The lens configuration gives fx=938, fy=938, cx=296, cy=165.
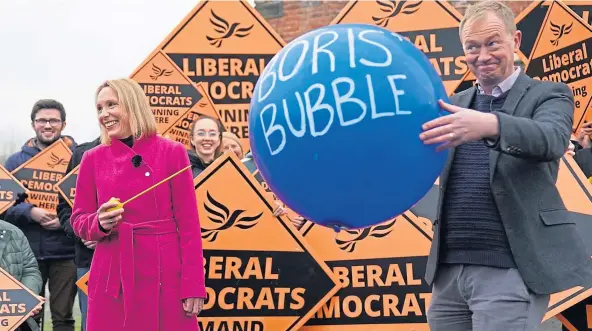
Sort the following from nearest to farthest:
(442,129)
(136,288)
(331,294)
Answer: (442,129) → (136,288) → (331,294)

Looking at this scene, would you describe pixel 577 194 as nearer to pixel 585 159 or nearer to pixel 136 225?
pixel 585 159

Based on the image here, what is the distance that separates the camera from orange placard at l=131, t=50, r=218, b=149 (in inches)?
285

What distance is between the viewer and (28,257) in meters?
6.61

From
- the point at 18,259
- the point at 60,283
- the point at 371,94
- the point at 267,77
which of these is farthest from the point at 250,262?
the point at 371,94

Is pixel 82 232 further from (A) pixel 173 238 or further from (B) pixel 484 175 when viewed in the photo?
(B) pixel 484 175

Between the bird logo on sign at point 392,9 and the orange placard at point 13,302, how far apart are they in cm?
311

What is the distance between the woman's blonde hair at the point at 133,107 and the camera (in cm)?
435

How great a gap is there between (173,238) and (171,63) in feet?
10.7

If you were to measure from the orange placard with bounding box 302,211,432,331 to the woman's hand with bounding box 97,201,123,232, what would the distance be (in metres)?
1.68

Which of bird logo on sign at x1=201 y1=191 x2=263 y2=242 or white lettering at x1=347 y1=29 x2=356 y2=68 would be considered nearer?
white lettering at x1=347 y1=29 x2=356 y2=68

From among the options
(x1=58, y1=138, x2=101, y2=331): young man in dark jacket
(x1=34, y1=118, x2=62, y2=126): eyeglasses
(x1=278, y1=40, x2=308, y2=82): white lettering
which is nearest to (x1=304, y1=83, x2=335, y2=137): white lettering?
(x1=278, y1=40, x2=308, y2=82): white lettering

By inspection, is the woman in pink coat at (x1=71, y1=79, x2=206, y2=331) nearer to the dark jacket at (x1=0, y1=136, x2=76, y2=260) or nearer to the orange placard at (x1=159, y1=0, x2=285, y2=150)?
the orange placard at (x1=159, y1=0, x2=285, y2=150)

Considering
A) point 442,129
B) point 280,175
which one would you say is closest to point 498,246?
point 442,129

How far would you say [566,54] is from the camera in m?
6.27
